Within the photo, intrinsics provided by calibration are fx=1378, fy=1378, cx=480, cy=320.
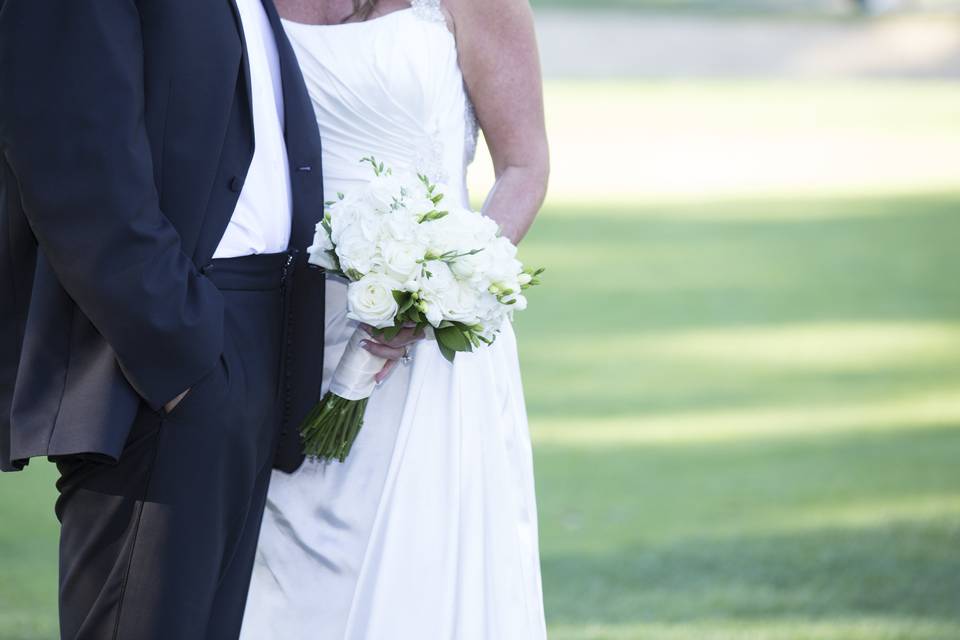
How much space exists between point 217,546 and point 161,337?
442mm

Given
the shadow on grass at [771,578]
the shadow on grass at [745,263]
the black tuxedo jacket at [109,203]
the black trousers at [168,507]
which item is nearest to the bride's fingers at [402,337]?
the black trousers at [168,507]

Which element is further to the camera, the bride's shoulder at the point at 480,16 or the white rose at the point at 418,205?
the bride's shoulder at the point at 480,16

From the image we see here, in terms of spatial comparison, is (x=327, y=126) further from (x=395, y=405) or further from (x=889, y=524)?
(x=889, y=524)

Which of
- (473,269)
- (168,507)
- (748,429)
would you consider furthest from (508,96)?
(748,429)

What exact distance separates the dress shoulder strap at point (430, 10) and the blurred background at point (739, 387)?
7.69 feet

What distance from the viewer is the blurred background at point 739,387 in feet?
16.9

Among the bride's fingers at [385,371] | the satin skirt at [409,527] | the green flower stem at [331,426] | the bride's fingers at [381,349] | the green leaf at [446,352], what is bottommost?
the satin skirt at [409,527]

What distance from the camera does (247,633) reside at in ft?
10.3

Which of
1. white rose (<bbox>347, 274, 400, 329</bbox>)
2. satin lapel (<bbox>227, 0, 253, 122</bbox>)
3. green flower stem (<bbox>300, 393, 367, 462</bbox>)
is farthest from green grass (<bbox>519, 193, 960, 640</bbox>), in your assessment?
satin lapel (<bbox>227, 0, 253, 122</bbox>)

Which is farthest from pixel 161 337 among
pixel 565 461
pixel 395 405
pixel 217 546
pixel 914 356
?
pixel 914 356

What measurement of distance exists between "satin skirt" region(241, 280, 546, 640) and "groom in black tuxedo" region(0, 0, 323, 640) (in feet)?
1.25

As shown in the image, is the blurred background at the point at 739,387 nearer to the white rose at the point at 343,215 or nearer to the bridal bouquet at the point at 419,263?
the bridal bouquet at the point at 419,263

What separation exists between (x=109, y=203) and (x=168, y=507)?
567 millimetres

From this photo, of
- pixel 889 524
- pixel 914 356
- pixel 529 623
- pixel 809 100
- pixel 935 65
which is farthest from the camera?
pixel 935 65
